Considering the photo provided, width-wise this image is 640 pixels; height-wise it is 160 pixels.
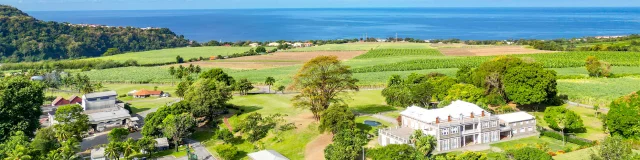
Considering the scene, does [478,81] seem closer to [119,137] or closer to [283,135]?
[283,135]

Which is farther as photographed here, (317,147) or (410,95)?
(410,95)

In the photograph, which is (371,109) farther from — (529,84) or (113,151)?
(113,151)

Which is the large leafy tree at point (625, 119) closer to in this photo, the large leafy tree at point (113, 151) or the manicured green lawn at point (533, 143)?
the manicured green lawn at point (533, 143)

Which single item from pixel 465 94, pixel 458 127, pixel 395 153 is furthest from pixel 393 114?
pixel 395 153

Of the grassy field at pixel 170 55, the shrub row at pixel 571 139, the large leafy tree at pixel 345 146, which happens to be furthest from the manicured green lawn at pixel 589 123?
the grassy field at pixel 170 55

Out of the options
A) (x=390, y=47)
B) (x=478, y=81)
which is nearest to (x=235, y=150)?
(x=478, y=81)

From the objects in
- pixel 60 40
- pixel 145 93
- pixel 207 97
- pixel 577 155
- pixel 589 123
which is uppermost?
pixel 60 40

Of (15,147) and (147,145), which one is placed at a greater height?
(15,147)
